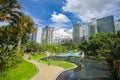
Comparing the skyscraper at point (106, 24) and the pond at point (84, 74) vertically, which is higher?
the skyscraper at point (106, 24)

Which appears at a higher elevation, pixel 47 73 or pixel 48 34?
pixel 48 34

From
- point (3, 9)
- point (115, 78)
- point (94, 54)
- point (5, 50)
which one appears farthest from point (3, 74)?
point (94, 54)

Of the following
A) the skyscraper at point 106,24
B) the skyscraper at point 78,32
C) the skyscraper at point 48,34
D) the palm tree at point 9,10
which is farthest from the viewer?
the skyscraper at point 78,32

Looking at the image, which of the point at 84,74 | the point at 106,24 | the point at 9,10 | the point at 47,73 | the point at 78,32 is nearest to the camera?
the point at 9,10

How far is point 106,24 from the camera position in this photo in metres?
112

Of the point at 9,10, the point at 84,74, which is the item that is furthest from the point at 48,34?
the point at 9,10

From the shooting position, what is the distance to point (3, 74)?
1426cm

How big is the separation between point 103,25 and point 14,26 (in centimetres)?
10758

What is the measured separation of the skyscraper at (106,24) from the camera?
4284 inches

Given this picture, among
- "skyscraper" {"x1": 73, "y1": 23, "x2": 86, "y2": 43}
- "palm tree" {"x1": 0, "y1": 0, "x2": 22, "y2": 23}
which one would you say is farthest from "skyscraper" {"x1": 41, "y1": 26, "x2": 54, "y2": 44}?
"palm tree" {"x1": 0, "y1": 0, "x2": 22, "y2": 23}

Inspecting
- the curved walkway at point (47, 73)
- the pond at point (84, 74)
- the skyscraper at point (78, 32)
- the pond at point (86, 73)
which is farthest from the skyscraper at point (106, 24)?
the curved walkway at point (47, 73)

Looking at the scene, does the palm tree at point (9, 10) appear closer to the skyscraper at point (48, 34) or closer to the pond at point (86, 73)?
the pond at point (86, 73)

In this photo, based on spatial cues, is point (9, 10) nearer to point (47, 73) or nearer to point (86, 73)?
point (47, 73)

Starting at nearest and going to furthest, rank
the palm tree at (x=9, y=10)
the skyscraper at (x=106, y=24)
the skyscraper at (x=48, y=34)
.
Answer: the palm tree at (x=9, y=10)
the skyscraper at (x=106, y=24)
the skyscraper at (x=48, y=34)
